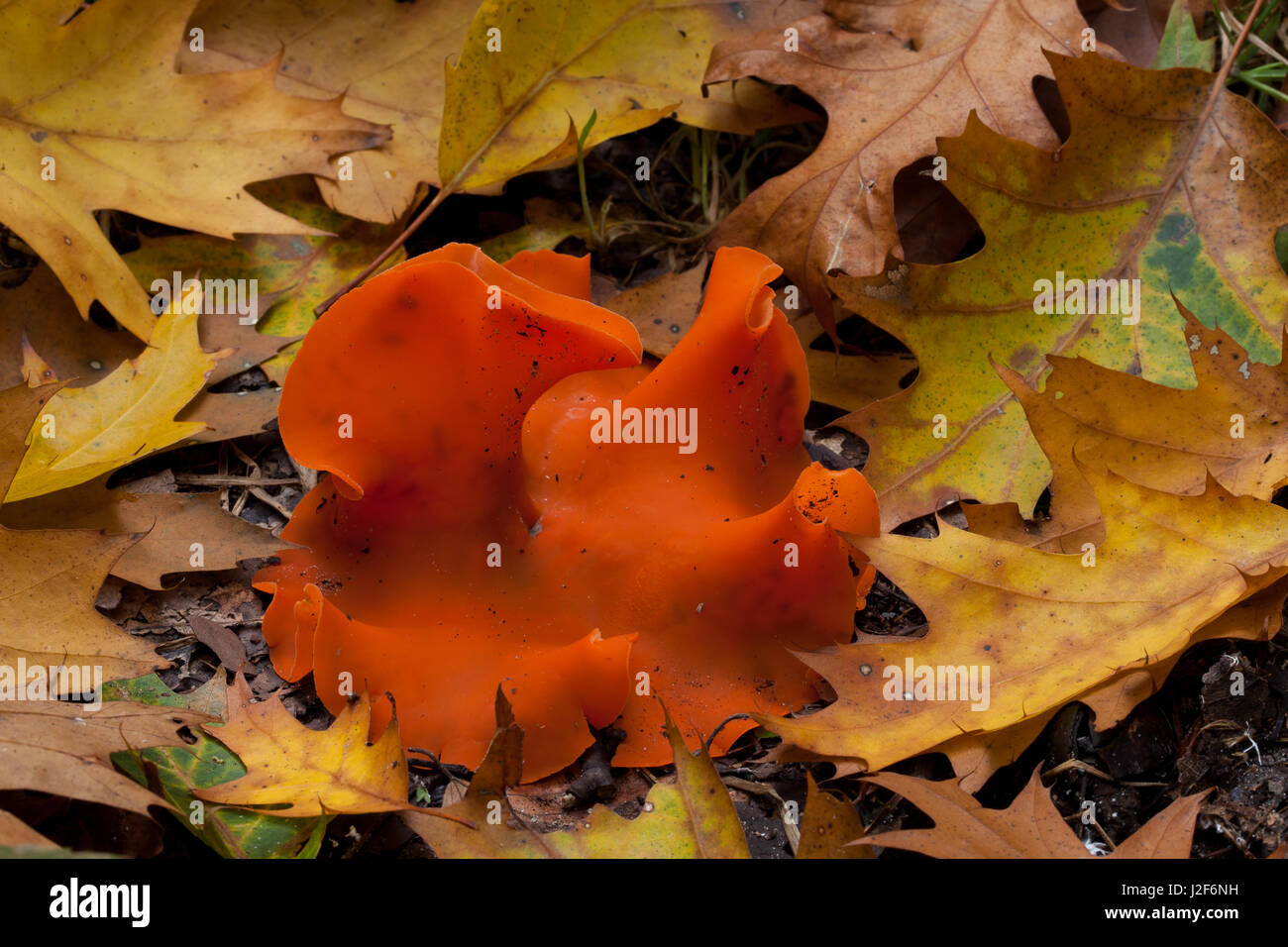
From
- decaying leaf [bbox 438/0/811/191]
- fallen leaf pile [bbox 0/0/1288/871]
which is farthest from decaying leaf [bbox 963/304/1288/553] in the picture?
decaying leaf [bbox 438/0/811/191]

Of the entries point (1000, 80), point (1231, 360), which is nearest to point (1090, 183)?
point (1000, 80)


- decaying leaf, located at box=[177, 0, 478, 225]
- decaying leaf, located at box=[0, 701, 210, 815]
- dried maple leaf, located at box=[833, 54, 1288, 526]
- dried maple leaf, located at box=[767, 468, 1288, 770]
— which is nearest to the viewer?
decaying leaf, located at box=[0, 701, 210, 815]

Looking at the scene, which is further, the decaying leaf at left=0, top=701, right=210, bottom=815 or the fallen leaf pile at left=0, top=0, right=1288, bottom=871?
the fallen leaf pile at left=0, top=0, right=1288, bottom=871

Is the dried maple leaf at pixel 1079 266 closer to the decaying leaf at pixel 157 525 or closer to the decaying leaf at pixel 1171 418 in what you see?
the decaying leaf at pixel 1171 418

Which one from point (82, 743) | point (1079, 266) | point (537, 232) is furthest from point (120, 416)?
point (1079, 266)

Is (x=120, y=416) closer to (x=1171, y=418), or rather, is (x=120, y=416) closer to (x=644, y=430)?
(x=644, y=430)

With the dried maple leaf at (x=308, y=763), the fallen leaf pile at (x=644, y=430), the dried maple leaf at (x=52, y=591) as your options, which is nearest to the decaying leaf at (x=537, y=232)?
the fallen leaf pile at (x=644, y=430)

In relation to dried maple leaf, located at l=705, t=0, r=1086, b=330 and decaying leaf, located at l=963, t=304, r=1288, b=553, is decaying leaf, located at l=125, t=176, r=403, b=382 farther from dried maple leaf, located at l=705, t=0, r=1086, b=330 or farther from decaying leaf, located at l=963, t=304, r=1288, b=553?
decaying leaf, located at l=963, t=304, r=1288, b=553
